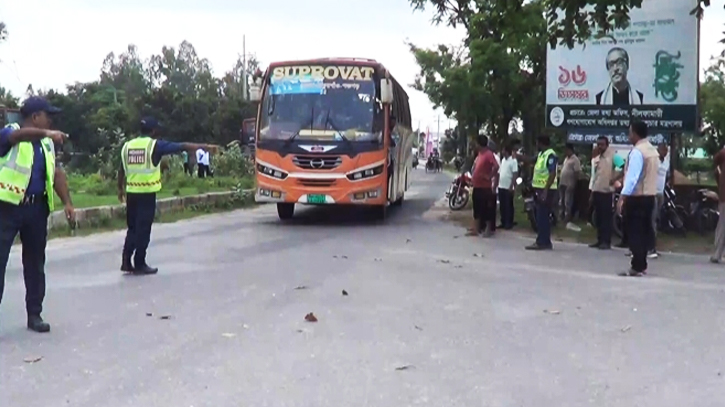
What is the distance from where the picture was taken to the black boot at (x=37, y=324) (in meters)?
7.58

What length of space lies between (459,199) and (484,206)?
7.15m

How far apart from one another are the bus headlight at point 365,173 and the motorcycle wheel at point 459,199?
625cm

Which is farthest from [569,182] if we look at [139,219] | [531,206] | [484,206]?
[139,219]

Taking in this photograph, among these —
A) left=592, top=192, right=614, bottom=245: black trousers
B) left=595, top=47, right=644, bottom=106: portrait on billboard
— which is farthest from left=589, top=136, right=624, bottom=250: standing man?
left=595, top=47, right=644, bottom=106: portrait on billboard

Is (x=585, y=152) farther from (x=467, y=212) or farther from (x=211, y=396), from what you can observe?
(x=211, y=396)

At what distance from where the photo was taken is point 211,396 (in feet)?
18.9

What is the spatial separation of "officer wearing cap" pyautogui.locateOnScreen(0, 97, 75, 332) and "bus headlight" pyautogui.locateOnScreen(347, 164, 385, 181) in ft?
32.5

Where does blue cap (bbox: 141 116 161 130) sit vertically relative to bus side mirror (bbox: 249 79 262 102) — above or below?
below

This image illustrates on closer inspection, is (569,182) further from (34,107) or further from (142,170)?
(34,107)

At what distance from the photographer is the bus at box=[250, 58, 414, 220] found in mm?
17406

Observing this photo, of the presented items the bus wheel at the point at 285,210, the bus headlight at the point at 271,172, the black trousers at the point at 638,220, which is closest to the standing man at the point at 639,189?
the black trousers at the point at 638,220

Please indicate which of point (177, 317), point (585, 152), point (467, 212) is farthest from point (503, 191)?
point (585, 152)

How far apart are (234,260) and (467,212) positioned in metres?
11.1

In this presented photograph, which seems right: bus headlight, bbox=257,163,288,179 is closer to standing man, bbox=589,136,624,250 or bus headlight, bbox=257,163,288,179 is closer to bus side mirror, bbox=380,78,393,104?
bus side mirror, bbox=380,78,393,104
